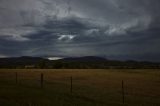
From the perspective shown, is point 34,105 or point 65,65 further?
point 65,65

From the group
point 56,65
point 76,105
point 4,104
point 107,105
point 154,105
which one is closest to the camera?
point 4,104

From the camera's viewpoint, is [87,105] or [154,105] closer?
[87,105]

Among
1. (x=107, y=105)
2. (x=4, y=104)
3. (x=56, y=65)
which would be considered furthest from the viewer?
(x=56, y=65)

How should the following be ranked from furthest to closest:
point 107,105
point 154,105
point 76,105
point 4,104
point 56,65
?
point 56,65 → point 154,105 → point 107,105 → point 76,105 → point 4,104

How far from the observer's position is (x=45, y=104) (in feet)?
51.6

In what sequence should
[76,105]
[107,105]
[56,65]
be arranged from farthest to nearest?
[56,65] < [107,105] < [76,105]

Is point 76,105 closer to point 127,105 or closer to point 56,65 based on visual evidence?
point 127,105

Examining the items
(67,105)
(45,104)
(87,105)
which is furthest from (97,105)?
(45,104)

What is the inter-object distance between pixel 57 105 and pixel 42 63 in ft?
460

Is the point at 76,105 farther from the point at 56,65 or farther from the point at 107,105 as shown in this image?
the point at 56,65

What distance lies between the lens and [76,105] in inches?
629

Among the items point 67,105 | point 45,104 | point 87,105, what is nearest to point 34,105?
point 45,104

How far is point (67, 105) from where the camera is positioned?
15695mm

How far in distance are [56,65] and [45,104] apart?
131 m
